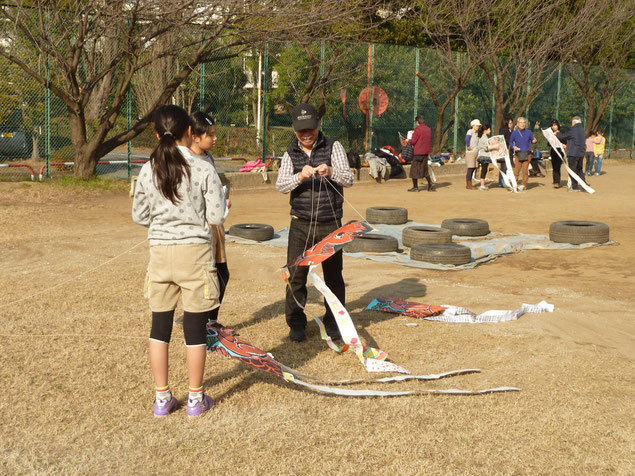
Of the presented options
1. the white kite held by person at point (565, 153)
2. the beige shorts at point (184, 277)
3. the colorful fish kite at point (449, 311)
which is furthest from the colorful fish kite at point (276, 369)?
the white kite held by person at point (565, 153)

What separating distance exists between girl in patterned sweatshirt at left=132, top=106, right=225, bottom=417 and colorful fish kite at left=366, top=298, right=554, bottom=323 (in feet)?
8.94

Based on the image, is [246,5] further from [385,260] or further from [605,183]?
[605,183]

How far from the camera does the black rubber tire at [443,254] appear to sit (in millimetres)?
8922

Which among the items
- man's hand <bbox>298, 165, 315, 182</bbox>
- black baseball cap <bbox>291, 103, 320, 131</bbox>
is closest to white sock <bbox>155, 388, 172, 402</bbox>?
man's hand <bbox>298, 165, 315, 182</bbox>

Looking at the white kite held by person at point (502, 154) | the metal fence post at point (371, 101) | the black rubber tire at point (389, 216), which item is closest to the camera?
the black rubber tire at point (389, 216)

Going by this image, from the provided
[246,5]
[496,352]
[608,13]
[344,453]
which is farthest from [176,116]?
[608,13]

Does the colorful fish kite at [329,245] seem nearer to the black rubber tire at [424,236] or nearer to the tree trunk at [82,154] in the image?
the black rubber tire at [424,236]

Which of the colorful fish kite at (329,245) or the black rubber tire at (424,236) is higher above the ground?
the colorful fish kite at (329,245)

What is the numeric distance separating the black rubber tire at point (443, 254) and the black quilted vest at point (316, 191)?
11.4 ft

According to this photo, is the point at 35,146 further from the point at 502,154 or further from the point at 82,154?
the point at 502,154

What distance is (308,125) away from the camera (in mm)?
5453

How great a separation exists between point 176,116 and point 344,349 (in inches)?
80.6

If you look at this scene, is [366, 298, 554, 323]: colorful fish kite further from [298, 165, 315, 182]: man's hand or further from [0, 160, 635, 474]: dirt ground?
[298, 165, 315, 182]: man's hand

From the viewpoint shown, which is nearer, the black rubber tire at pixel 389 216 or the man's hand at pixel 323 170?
the man's hand at pixel 323 170
